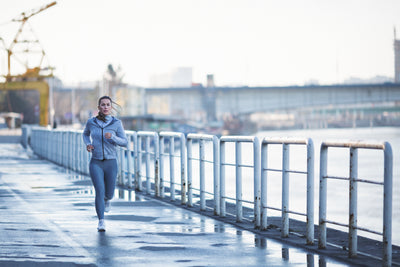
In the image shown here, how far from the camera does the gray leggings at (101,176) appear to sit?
10.4 m

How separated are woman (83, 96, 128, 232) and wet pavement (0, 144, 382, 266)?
1.77 ft

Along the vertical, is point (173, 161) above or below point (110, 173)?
below

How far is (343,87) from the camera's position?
98.1m

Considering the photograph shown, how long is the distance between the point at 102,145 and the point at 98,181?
48cm

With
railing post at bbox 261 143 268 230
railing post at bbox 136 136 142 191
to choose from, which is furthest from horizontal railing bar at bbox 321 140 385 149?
railing post at bbox 136 136 142 191

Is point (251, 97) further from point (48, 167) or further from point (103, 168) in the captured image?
point (103, 168)

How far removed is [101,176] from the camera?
34.3 feet

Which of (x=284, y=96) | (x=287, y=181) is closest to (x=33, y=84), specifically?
(x=284, y=96)

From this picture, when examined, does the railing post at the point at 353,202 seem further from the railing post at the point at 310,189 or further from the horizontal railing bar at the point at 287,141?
the horizontal railing bar at the point at 287,141

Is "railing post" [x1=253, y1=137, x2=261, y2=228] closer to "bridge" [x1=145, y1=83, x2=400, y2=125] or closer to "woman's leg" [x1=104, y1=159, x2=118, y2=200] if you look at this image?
"woman's leg" [x1=104, y1=159, x2=118, y2=200]

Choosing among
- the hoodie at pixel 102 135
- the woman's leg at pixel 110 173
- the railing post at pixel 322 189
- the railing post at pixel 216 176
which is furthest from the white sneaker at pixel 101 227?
the railing post at pixel 322 189

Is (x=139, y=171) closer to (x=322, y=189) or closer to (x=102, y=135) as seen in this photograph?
(x=102, y=135)

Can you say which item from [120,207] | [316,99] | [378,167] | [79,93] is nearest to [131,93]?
[316,99]

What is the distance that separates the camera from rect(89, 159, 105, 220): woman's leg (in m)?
10.4
